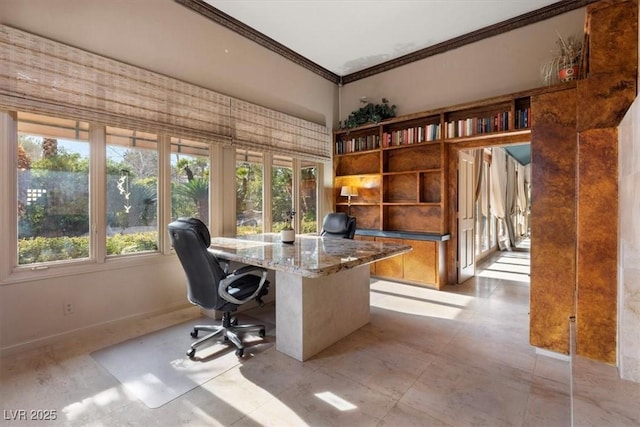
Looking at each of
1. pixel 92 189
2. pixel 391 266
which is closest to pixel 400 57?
pixel 391 266

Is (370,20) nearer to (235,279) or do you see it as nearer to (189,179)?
(189,179)

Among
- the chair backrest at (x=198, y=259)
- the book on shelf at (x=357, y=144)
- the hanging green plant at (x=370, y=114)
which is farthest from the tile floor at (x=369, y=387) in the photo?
the hanging green plant at (x=370, y=114)

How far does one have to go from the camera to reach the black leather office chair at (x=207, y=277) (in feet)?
7.06

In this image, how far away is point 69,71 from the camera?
248 cm

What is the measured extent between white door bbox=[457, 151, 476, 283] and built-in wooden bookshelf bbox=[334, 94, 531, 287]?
1.29 ft

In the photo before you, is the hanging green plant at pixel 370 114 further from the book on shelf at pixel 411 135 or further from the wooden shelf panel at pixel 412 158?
the wooden shelf panel at pixel 412 158

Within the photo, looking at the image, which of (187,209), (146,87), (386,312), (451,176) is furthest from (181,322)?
(451,176)

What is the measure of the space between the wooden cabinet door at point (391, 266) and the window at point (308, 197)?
1201mm

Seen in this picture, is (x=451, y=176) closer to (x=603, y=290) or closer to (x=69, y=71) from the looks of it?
(x=603, y=290)

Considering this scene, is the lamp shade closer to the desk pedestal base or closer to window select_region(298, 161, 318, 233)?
window select_region(298, 161, 318, 233)

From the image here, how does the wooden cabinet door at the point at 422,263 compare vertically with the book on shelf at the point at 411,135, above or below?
below

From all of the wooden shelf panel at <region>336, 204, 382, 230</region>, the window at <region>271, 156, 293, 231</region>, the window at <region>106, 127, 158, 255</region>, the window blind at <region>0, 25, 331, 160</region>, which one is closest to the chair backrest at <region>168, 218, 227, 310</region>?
the window at <region>106, 127, 158, 255</region>

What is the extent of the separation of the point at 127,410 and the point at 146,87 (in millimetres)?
2759

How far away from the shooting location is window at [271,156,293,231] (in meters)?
4.46
